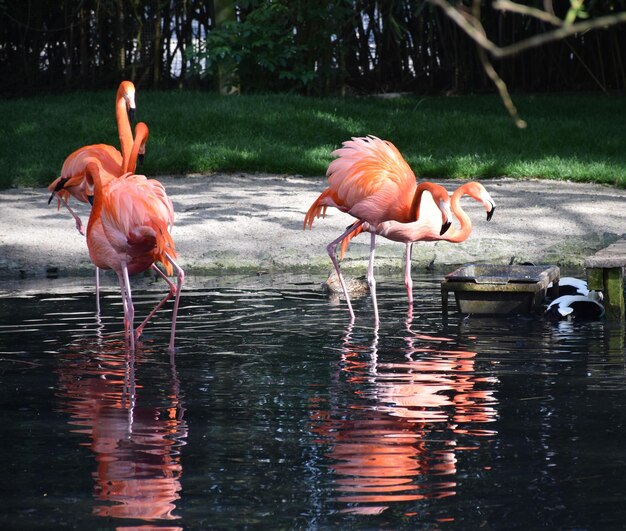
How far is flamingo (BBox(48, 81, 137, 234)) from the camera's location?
648cm

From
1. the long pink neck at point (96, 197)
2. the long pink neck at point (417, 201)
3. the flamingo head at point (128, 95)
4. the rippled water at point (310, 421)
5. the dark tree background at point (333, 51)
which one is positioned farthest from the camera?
the dark tree background at point (333, 51)

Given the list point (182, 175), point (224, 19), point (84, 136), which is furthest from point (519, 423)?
point (224, 19)

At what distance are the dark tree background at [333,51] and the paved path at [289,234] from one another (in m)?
5.61

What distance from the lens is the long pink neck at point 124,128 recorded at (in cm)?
642

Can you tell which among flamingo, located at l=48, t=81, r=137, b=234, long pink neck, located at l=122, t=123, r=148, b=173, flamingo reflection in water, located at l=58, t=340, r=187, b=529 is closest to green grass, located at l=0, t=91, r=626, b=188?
flamingo, located at l=48, t=81, r=137, b=234

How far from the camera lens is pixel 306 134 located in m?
12.1

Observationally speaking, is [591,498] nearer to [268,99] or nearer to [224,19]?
[268,99]

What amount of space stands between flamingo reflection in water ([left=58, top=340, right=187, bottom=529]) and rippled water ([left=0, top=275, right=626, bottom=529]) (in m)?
0.01

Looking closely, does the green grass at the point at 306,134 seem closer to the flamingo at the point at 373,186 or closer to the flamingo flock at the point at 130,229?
the flamingo at the point at 373,186

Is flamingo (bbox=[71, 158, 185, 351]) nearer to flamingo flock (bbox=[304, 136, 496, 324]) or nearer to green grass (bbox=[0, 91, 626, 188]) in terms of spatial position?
flamingo flock (bbox=[304, 136, 496, 324])

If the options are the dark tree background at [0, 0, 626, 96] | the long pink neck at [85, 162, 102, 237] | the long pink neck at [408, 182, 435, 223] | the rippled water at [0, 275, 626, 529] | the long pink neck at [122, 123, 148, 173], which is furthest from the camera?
the dark tree background at [0, 0, 626, 96]

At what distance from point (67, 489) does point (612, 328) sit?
136 inches

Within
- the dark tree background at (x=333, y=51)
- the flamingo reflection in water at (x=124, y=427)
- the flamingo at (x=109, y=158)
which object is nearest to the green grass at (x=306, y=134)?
the dark tree background at (x=333, y=51)

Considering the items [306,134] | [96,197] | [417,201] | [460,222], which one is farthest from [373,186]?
[306,134]
